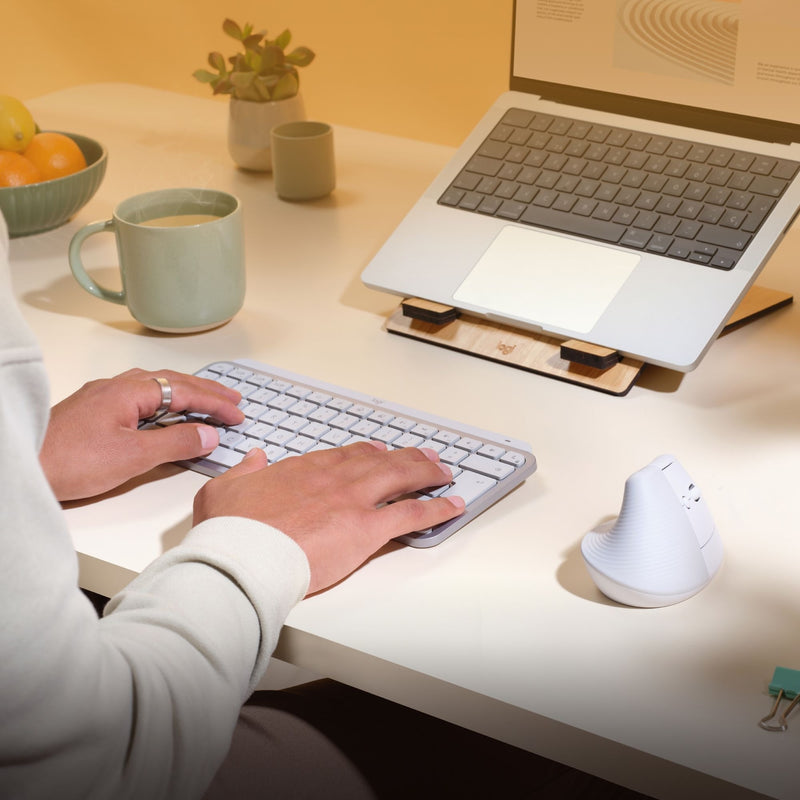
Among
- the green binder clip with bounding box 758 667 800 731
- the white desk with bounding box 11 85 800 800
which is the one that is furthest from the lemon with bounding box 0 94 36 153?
the green binder clip with bounding box 758 667 800 731

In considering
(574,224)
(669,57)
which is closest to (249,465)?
(574,224)

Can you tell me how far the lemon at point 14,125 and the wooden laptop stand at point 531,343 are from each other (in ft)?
1.65

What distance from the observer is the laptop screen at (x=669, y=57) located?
0.95 meters

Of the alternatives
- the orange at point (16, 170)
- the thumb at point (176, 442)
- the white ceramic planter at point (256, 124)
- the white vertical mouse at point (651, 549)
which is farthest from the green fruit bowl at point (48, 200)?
the white vertical mouse at point (651, 549)

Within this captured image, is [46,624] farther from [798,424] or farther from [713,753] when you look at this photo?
[798,424]

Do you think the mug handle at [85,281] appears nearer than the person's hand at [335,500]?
No

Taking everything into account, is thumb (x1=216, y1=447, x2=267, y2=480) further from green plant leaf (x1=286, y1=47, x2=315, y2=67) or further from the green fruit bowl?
green plant leaf (x1=286, y1=47, x2=315, y2=67)

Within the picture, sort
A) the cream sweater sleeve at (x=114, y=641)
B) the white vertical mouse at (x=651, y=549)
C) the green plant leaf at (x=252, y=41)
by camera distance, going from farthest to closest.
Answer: the green plant leaf at (x=252, y=41) < the white vertical mouse at (x=651, y=549) < the cream sweater sleeve at (x=114, y=641)

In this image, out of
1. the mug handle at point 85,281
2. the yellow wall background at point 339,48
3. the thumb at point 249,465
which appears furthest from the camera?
the yellow wall background at point 339,48

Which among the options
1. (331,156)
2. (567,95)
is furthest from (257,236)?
(567,95)

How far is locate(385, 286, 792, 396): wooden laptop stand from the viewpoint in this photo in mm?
875

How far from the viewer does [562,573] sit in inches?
26.1

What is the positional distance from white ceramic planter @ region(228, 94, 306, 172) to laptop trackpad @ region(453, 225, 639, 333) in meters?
0.48

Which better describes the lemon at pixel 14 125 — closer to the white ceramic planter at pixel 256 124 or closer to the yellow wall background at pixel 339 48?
the white ceramic planter at pixel 256 124
